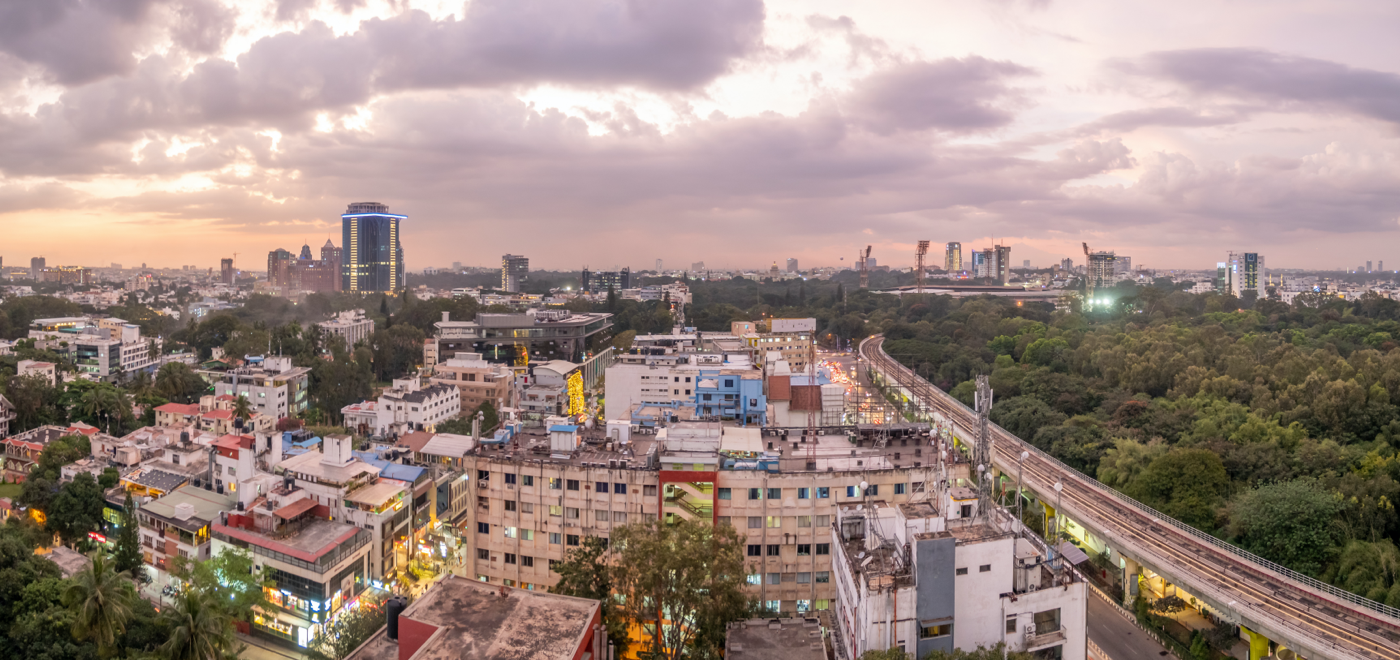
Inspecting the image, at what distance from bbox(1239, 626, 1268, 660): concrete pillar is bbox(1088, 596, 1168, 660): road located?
1723mm

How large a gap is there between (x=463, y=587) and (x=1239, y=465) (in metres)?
24.2

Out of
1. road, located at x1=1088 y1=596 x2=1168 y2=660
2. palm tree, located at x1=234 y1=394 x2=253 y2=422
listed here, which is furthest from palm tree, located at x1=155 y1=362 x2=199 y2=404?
road, located at x1=1088 y1=596 x2=1168 y2=660

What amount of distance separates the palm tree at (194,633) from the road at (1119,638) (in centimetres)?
1828

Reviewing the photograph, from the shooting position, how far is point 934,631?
11305 mm

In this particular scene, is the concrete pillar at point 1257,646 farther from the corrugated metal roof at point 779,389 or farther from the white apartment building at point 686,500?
the corrugated metal roof at point 779,389

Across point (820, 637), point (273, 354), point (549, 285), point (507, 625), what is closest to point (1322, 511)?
point (820, 637)

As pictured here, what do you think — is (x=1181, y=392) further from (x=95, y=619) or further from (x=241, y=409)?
(x=241, y=409)

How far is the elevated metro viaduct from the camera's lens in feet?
52.3

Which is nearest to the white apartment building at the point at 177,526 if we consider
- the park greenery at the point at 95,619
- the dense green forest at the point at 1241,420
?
the park greenery at the point at 95,619

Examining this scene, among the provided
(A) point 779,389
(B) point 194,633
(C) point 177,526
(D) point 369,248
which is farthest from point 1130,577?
(D) point 369,248

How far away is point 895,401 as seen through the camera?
42.2 m

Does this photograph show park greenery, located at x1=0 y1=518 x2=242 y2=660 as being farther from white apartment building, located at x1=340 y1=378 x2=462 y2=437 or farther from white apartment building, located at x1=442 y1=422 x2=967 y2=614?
white apartment building, located at x1=340 y1=378 x2=462 y2=437

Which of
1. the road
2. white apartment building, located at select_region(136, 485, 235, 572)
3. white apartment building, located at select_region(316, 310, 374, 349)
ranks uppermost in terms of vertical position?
white apartment building, located at select_region(316, 310, 374, 349)

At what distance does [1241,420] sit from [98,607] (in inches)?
1332
